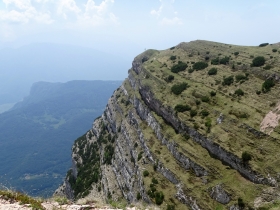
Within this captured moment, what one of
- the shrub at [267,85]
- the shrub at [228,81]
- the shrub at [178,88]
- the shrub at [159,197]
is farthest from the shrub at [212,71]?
the shrub at [159,197]

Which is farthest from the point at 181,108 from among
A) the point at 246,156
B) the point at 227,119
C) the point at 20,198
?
the point at 20,198

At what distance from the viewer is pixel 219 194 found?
4025 centimetres

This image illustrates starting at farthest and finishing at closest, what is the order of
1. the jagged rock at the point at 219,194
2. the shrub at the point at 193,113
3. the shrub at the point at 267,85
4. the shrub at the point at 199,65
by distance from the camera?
→ the shrub at the point at 199,65 → the shrub at the point at 193,113 → the shrub at the point at 267,85 → the jagged rock at the point at 219,194

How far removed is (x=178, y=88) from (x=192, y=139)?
18.7m

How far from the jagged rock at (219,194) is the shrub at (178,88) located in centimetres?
3135

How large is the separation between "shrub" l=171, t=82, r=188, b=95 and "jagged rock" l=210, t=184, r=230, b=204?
31354mm

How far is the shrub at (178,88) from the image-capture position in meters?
67.8

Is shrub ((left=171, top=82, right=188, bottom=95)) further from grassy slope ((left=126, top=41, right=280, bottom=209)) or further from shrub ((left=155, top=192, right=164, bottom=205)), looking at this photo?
shrub ((left=155, top=192, right=164, bottom=205))

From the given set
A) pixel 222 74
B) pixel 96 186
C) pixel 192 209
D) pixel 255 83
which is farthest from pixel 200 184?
pixel 96 186

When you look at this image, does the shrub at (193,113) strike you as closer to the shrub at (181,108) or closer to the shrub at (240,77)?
the shrub at (181,108)

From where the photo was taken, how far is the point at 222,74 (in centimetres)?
6925

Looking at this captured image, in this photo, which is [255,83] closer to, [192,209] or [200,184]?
[200,184]

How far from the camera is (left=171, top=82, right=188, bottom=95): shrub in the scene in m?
67.8

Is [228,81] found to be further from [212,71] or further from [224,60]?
[224,60]
